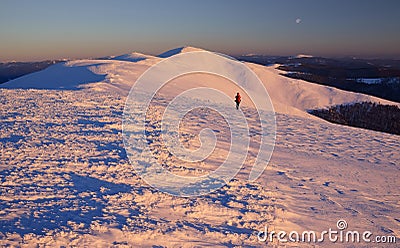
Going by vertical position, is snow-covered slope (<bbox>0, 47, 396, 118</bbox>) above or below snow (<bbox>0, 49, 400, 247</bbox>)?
above

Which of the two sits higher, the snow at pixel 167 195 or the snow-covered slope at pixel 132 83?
the snow-covered slope at pixel 132 83

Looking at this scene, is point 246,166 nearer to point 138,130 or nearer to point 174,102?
point 138,130

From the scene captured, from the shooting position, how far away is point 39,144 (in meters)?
9.88

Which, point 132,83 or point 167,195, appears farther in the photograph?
point 132,83

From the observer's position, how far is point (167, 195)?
710 cm

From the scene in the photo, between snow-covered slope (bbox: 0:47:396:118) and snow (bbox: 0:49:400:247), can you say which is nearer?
snow (bbox: 0:49:400:247)

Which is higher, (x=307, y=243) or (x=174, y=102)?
(x=174, y=102)

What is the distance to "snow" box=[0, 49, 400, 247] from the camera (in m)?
5.56

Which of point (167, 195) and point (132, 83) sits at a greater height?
point (132, 83)

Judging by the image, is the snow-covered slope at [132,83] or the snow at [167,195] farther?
the snow-covered slope at [132,83]

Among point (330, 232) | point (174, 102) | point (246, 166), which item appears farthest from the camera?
point (174, 102)

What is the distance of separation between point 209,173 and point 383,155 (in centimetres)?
705

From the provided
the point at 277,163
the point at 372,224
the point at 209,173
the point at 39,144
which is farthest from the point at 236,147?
the point at 39,144

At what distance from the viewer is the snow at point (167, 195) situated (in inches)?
219
